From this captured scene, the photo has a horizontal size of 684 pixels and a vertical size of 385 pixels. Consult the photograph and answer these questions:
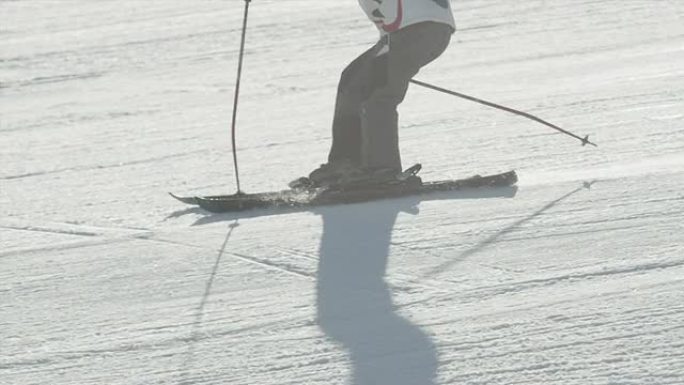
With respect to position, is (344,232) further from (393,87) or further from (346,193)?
(393,87)

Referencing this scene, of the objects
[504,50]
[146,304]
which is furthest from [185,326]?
[504,50]

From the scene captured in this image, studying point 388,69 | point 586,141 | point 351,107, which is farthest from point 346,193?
point 586,141

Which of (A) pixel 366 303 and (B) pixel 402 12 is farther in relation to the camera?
(B) pixel 402 12

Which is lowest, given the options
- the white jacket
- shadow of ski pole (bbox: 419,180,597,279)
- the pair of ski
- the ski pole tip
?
shadow of ski pole (bbox: 419,180,597,279)

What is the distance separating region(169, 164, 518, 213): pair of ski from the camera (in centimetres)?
622

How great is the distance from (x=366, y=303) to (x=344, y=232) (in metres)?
0.88

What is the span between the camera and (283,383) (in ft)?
14.2

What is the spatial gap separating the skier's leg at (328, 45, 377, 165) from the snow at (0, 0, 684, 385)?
1.35ft

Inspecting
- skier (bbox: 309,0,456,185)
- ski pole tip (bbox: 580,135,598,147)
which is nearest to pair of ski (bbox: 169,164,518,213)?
skier (bbox: 309,0,456,185)

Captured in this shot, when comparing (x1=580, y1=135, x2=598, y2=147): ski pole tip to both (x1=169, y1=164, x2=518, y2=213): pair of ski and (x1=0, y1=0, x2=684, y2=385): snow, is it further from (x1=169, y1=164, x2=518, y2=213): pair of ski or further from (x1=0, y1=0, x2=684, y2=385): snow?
(x1=169, y1=164, x2=518, y2=213): pair of ski

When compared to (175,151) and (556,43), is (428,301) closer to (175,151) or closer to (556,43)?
(175,151)

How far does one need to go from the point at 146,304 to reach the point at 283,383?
96 cm

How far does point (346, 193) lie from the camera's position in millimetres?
6246

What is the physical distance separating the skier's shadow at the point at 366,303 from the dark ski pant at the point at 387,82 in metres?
0.30
